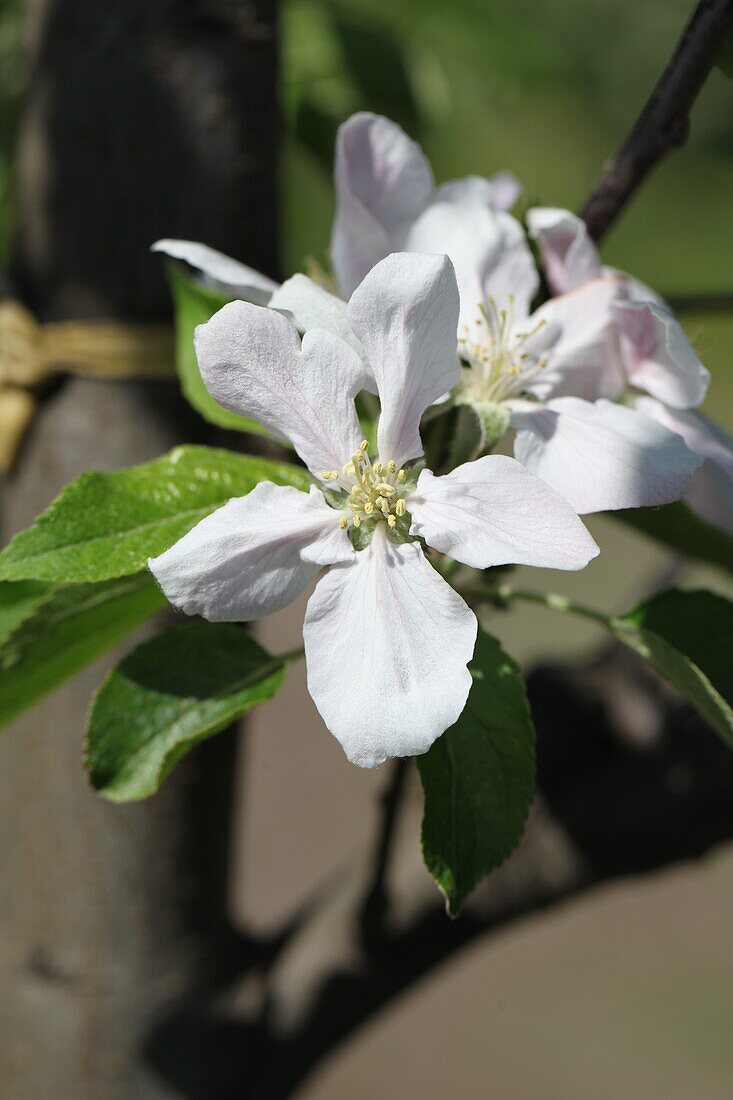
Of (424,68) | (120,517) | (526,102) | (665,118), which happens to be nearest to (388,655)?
(120,517)

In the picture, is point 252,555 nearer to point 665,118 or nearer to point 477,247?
point 477,247

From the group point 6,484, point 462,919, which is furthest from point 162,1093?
point 6,484

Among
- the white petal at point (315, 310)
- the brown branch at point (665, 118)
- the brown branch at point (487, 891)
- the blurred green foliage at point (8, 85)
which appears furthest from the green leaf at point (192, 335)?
the blurred green foliage at point (8, 85)

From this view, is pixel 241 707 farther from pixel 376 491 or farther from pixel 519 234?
pixel 519 234

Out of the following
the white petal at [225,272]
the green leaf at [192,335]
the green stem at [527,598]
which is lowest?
the green stem at [527,598]

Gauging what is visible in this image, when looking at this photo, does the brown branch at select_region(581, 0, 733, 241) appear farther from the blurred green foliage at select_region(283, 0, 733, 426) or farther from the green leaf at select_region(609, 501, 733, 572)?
the green leaf at select_region(609, 501, 733, 572)

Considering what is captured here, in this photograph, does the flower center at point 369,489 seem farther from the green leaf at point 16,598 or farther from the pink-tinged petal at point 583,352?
the green leaf at point 16,598

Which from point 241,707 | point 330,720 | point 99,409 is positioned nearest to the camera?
point 330,720
